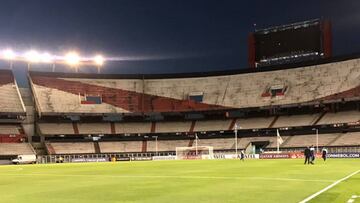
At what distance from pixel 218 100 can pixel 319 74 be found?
2525 centimetres

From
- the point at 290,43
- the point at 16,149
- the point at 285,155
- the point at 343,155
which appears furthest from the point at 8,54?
the point at 343,155

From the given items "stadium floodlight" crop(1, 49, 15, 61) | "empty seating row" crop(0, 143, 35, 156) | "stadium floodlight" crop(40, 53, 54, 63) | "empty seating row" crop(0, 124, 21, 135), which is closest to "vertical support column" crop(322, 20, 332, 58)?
"stadium floodlight" crop(40, 53, 54, 63)

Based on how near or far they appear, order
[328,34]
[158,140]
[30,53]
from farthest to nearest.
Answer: [158,140], [30,53], [328,34]

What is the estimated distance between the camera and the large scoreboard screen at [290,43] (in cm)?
9906

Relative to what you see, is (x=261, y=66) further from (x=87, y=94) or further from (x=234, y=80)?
(x=87, y=94)

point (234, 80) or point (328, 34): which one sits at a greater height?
point (328, 34)

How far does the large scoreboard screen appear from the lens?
99.1 m

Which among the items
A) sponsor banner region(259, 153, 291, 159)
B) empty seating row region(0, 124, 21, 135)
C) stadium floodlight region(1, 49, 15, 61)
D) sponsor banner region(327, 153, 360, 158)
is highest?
stadium floodlight region(1, 49, 15, 61)

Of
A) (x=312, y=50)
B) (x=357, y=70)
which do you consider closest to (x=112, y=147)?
(x=312, y=50)

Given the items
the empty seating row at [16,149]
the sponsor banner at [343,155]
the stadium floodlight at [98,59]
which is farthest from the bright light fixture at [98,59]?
the sponsor banner at [343,155]

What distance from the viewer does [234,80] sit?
4569 inches

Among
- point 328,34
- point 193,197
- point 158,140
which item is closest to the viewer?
point 193,197

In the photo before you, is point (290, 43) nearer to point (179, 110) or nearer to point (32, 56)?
point (179, 110)

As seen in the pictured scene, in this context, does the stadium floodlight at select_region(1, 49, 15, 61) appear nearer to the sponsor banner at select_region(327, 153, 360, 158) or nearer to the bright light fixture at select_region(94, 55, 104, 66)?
the bright light fixture at select_region(94, 55, 104, 66)
